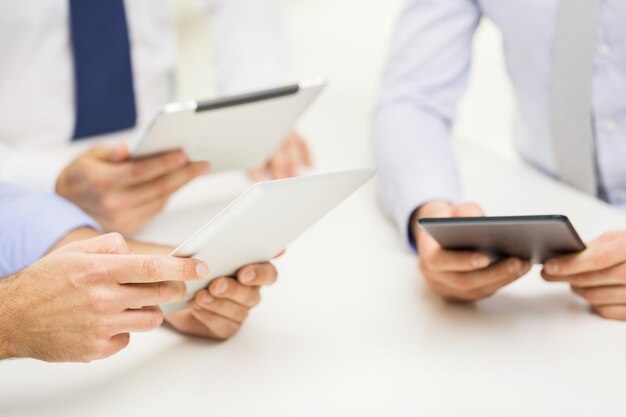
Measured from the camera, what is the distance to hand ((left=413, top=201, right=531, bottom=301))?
2.99 feet

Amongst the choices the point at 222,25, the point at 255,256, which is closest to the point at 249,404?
the point at 255,256

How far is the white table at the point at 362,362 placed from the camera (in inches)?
32.4

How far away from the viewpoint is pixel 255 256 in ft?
2.93

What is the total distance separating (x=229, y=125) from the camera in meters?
1.14

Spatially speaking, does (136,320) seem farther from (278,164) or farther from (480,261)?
(278,164)

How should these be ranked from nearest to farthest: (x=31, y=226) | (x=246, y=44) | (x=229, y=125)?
(x=31, y=226)
(x=229, y=125)
(x=246, y=44)

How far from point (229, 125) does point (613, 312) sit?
0.56 metres

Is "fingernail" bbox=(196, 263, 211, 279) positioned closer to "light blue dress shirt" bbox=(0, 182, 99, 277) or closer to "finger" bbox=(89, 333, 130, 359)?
"finger" bbox=(89, 333, 130, 359)

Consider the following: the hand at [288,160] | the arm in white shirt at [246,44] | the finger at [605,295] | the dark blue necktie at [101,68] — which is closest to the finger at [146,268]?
the finger at [605,295]

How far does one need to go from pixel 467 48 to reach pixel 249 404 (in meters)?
0.74

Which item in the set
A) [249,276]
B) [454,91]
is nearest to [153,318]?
[249,276]

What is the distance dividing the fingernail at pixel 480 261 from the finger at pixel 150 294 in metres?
0.32

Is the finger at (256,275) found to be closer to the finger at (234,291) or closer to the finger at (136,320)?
the finger at (234,291)

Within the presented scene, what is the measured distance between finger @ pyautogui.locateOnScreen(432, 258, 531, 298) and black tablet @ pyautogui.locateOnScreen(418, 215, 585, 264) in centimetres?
1
